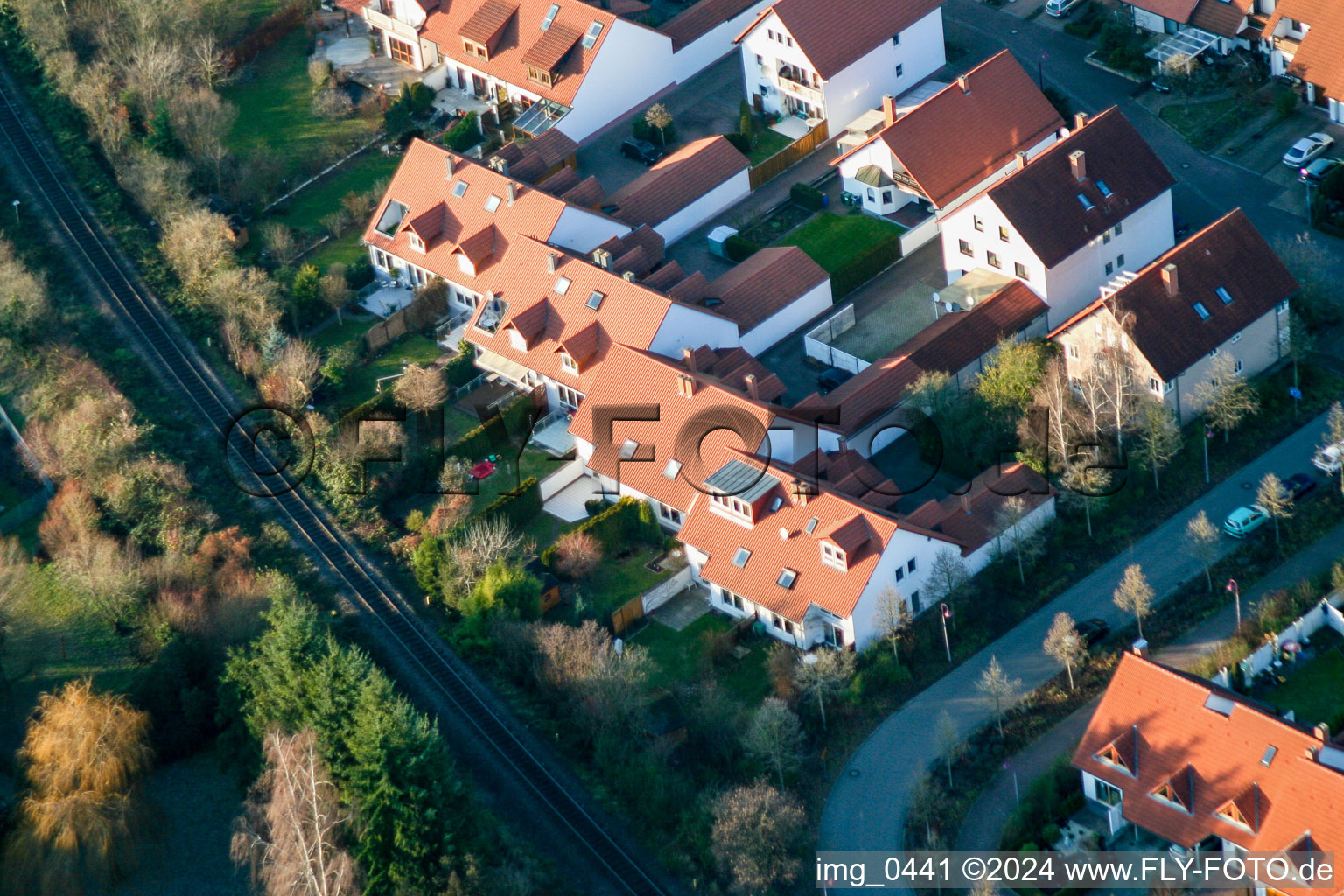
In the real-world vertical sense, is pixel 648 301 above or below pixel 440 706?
above

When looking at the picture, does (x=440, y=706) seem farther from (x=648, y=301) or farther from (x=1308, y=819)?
(x=1308, y=819)

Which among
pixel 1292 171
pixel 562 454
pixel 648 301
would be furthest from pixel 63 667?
pixel 1292 171

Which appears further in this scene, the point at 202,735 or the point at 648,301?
the point at 648,301

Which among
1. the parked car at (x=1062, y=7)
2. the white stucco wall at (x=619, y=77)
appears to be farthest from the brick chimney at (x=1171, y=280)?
the white stucco wall at (x=619, y=77)

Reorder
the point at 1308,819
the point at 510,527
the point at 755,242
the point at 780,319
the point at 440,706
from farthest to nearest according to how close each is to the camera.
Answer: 1. the point at 755,242
2. the point at 780,319
3. the point at 510,527
4. the point at 440,706
5. the point at 1308,819

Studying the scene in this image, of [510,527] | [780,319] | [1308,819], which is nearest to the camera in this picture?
[1308,819]

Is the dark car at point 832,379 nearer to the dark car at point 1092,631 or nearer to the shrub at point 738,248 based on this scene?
the shrub at point 738,248

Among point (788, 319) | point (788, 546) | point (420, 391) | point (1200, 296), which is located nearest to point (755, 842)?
point (788, 546)

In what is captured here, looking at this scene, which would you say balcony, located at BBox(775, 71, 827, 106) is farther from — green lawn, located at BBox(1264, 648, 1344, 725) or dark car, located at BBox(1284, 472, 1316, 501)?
green lawn, located at BBox(1264, 648, 1344, 725)
